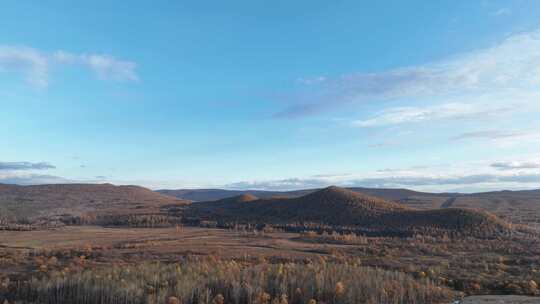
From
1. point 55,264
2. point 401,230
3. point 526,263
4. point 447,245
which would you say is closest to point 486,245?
point 447,245

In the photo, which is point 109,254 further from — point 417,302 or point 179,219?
point 179,219

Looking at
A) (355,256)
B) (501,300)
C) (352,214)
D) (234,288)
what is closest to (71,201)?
(352,214)

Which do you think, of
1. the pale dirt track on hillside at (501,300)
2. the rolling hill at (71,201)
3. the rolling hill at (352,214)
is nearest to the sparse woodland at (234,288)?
the pale dirt track on hillside at (501,300)

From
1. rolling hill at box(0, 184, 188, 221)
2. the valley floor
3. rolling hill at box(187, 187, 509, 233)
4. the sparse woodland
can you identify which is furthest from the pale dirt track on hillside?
rolling hill at box(0, 184, 188, 221)

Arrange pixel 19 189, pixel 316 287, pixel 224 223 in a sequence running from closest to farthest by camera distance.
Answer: pixel 316 287
pixel 224 223
pixel 19 189

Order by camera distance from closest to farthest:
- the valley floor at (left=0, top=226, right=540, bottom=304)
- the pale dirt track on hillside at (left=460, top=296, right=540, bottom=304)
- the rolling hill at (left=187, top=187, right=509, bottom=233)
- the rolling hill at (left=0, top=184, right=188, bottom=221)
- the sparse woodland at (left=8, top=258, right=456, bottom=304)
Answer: the pale dirt track on hillside at (left=460, top=296, right=540, bottom=304)
the sparse woodland at (left=8, top=258, right=456, bottom=304)
the valley floor at (left=0, top=226, right=540, bottom=304)
the rolling hill at (left=187, top=187, right=509, bottom=233)
the rolling hill at (left=0, top=184, right=188, bottom=221)

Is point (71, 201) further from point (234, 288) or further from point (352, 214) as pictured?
point (234, 288)

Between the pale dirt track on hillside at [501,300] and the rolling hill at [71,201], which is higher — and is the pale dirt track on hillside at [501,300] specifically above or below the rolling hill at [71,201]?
below

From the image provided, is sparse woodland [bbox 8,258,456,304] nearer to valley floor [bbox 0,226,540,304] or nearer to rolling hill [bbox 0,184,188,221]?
valley floor [bbox 0,226,540,304]

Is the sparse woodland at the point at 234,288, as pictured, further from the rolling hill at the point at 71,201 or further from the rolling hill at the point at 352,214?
the rolling hill at the point at 71,201

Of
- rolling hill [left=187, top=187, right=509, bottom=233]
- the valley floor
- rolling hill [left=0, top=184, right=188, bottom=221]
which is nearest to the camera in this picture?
the valley floor

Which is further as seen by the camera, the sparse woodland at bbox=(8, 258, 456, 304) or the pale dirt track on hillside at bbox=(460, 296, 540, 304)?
the sparse woodland at bbox=(8, 258, 456, 304)
